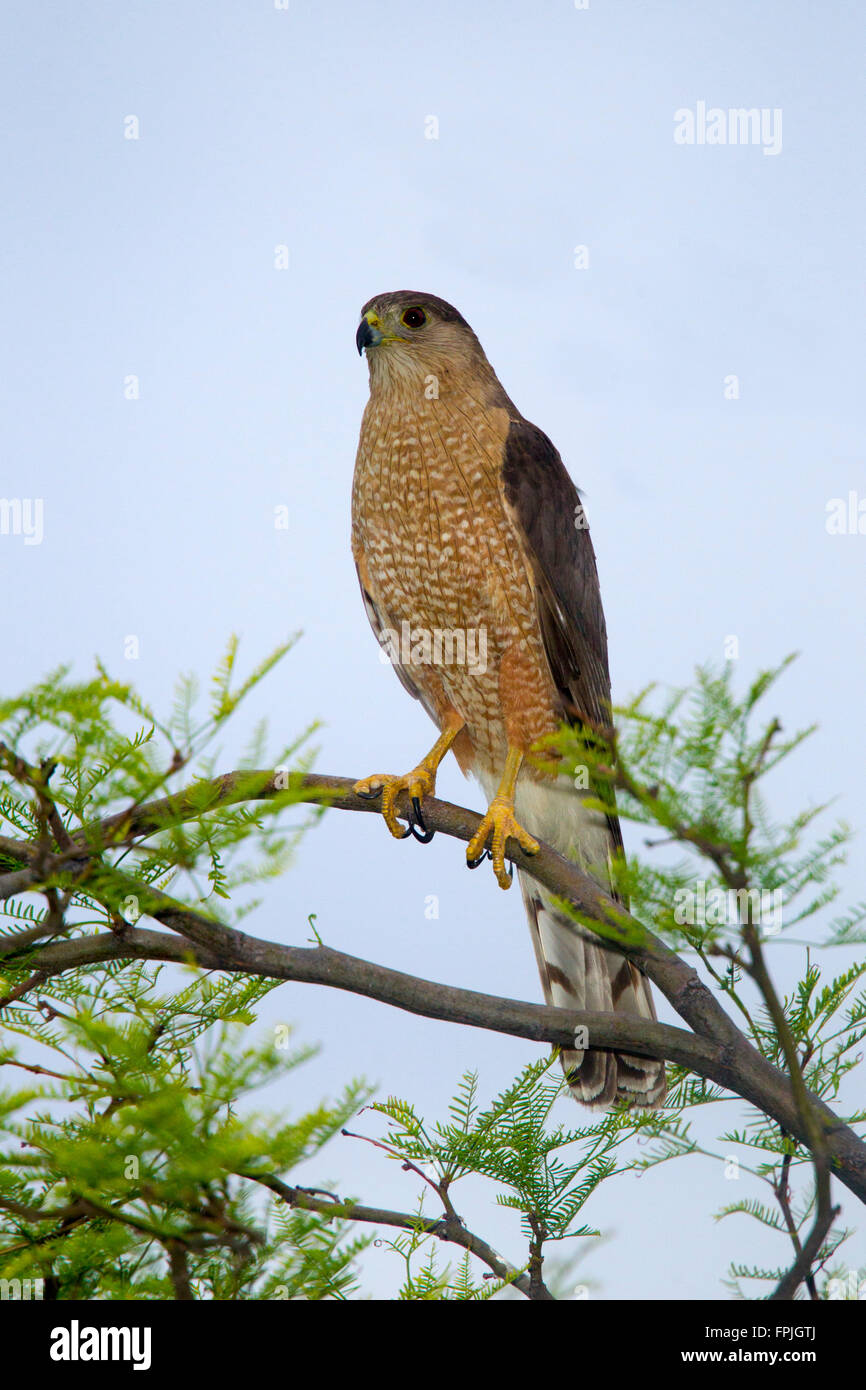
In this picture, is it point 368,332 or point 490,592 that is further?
point 368,332

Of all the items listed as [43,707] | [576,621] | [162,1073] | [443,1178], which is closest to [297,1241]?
[162,1073]

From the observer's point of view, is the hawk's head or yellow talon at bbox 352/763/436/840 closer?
yellow talon at bbox 352/763/436/840

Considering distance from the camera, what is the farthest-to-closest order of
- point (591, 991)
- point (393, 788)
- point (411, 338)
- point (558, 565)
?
1. point (411, 338)
2. point (591, 991)
3. point (558, 565)
4. point (393, 788)

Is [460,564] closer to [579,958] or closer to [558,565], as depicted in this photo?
[558,565]

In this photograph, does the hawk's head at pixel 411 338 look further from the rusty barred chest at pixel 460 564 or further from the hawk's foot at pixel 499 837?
the hawk's foot at pixel 499 837

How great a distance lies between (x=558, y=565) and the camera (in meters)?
3.58

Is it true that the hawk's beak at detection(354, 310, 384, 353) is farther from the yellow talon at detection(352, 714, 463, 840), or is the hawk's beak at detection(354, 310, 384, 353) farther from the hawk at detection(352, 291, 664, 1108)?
the yellow talon at detection(352, 714, 463, 840)

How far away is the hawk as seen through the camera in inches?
136

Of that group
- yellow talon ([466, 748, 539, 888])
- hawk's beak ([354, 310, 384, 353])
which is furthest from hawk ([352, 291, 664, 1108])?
yellow talon ([466, 748, 539, 888])

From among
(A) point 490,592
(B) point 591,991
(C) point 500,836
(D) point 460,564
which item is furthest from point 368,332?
(B) point 591,991

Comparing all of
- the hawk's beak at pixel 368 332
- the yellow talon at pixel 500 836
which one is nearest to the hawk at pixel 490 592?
the hawk's beak at pixel 368 332

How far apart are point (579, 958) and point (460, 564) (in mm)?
1371

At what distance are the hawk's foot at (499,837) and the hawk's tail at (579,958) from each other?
420 millimetres
